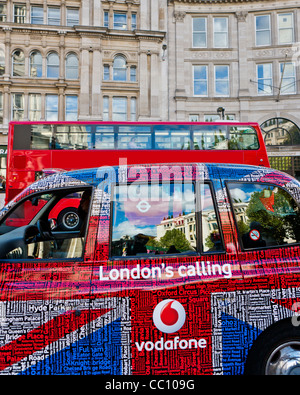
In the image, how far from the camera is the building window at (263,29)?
27625mm

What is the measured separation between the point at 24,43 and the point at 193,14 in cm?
1405

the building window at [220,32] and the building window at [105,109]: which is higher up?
the building window at [220,32]

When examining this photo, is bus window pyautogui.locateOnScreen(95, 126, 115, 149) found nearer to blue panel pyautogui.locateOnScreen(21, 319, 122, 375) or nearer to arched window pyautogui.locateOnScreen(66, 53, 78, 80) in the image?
blue panel pyautogui.locateOnScreen(21, 319, 122, 375)

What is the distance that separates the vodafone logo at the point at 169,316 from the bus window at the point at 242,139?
1252cm

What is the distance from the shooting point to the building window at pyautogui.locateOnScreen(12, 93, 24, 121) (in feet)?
86.1

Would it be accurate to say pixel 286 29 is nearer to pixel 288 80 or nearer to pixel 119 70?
pixel 288 80

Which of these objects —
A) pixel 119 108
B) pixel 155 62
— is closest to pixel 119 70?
pixel 155 62

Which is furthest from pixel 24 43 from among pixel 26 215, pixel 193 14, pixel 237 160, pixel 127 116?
pixel 26 215

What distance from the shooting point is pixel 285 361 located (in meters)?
2.35

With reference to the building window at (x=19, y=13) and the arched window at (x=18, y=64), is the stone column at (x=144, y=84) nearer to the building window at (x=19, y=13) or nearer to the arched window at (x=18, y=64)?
the arched window at (x=18, y=64)

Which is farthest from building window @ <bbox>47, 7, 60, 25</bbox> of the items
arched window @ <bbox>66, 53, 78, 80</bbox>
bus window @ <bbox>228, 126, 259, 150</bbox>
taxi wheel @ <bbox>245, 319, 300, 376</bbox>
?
taxi wheel @ <bbox>245, 319, 300, 376</bbox>

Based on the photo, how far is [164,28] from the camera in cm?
2798

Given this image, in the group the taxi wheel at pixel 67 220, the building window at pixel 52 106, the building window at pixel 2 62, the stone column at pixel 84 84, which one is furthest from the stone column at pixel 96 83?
the taxi wheel at pixel 67 220

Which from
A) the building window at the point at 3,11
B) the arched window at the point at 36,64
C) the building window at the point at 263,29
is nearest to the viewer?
the arched window at the point at 36,64
